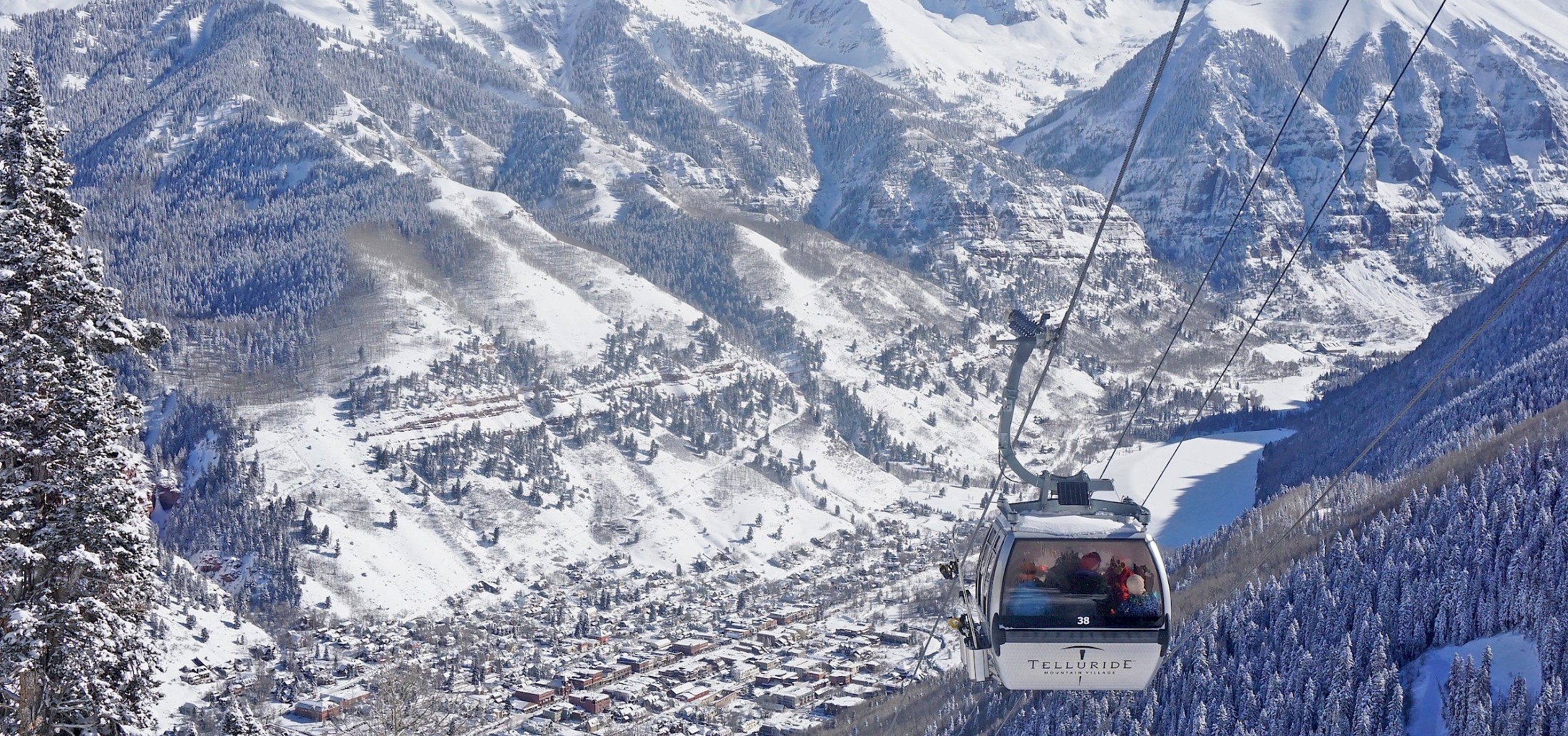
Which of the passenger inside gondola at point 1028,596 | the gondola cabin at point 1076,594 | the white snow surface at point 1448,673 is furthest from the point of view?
the white snow surface at point 1448,673

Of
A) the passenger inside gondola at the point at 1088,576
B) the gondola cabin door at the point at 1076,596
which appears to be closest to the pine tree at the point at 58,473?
the gondola cabin door at the point at 1076,596

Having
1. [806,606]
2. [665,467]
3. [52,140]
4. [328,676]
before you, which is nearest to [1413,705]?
[806,606]

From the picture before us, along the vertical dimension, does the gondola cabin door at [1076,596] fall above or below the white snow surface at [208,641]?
above

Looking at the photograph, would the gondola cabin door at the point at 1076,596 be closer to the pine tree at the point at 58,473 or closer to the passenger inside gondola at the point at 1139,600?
the passenger inside gondola at the point at 1139,600

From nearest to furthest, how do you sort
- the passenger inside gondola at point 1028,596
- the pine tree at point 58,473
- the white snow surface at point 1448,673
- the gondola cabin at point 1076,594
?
1. the pine tree at point 58,473
2. the gondola cabin at point 1076,594
3. the passenger inside gondola at point 1028,596
4. the white snow surface at point 1448,673

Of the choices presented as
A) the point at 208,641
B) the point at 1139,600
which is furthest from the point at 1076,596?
the point at 208,641

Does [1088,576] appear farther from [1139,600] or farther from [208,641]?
[208,641]

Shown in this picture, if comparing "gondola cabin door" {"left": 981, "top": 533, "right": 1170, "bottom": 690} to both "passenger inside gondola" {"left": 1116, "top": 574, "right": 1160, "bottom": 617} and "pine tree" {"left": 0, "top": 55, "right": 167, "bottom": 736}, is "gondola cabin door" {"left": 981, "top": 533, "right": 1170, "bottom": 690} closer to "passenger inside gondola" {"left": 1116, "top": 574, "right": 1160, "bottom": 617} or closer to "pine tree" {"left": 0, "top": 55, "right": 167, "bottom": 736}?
"passenger inside gondola" {"left": 1116, "top": 574, "right": 1160, "bottom": 617}
